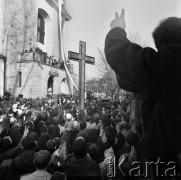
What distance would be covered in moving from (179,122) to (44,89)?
25.3 metres

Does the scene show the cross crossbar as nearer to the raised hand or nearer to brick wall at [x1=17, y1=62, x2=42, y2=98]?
the raised hand

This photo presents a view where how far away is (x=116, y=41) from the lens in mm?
1452

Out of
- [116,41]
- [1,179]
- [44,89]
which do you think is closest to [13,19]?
[44,89]

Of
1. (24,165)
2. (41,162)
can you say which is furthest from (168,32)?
(24,165)

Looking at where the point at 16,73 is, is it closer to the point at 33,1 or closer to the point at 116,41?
the point at 33,1

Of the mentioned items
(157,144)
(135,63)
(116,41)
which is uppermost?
(116,41)

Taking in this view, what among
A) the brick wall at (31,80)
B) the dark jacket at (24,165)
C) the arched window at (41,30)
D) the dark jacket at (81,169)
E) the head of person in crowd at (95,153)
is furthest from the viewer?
the arched window at (41,30)

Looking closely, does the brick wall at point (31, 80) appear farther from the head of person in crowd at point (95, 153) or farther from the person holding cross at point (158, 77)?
the person holding cross at point (158, 77)

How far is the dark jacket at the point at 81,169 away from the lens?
9.69 ft

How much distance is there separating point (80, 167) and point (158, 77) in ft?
6.76

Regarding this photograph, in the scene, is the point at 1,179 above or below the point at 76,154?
below

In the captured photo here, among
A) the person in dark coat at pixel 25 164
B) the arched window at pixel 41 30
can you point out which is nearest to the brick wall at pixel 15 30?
the arched window at pixel 41 30

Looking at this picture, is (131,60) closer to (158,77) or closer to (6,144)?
(158,77)

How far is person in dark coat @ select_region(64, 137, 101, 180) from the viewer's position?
2.96 m
